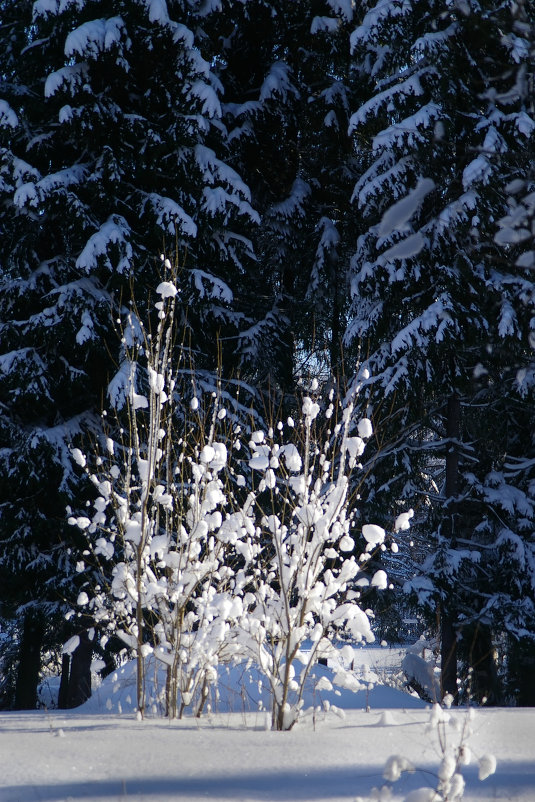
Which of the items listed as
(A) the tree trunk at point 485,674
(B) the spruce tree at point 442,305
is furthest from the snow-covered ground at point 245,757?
(A) the tree trunk at point 485,674

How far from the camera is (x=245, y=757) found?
3.30 meters

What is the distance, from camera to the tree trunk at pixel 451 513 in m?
8.82

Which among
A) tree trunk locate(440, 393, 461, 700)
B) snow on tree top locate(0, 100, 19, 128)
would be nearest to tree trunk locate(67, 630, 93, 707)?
tree trunk locate(440, 393, 461, 700)

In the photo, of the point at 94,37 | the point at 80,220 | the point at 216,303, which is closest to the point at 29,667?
the point at 216,303

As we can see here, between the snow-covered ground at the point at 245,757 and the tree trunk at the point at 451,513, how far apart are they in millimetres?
4611

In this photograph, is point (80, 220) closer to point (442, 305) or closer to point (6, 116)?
point (6, 116)

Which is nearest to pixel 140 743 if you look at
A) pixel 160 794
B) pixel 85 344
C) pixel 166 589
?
pixel 160 794

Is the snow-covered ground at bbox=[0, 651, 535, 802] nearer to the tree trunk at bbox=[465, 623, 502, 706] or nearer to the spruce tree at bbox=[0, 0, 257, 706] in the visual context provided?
the spruce tree at bbox=[0, 0, 257, 706]

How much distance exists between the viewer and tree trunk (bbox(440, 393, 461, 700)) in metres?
8.82

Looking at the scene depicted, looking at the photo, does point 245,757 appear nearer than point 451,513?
Yes

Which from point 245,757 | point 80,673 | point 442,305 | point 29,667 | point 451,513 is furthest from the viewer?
point 29,667

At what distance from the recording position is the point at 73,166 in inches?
354

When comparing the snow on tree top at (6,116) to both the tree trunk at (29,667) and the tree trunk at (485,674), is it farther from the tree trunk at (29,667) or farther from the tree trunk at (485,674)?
the tree trunk at (485,674)

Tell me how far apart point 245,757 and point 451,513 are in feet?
21.0
